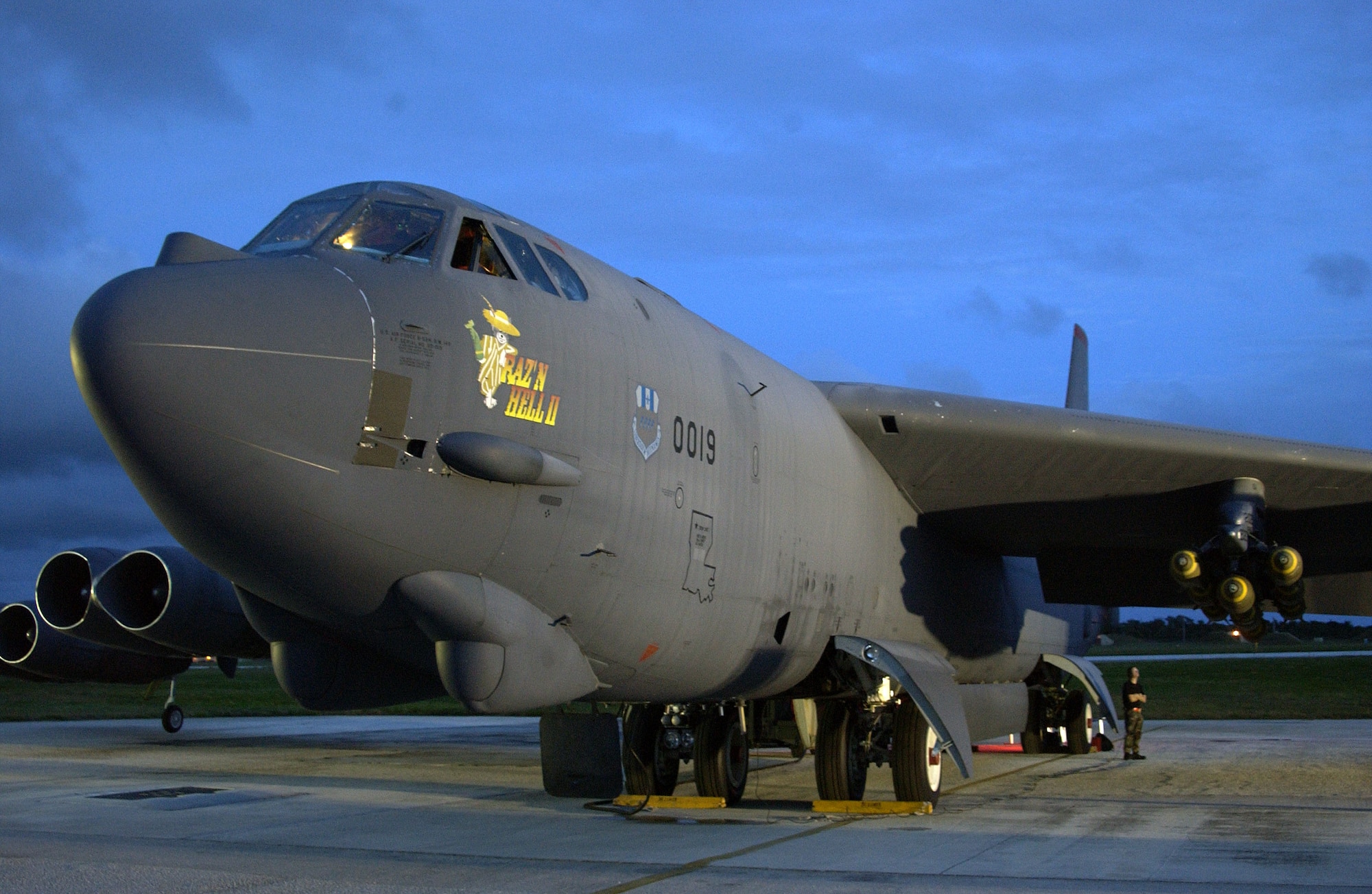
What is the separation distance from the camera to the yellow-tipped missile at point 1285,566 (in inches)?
414

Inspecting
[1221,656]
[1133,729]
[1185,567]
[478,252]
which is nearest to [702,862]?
[478,252]

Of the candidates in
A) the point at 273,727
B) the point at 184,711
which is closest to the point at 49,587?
the point at 273,727

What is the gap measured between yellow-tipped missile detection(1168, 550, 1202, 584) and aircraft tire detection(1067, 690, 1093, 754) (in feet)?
27.7

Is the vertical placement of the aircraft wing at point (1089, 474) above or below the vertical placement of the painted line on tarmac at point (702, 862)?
above

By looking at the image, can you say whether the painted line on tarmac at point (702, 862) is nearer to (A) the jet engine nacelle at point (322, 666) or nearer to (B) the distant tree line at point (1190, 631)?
(A) the jet engine nacelle at point (322, 666)

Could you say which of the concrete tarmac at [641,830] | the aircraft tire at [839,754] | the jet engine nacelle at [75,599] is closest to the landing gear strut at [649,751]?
the concrete tarmac at [641,830]

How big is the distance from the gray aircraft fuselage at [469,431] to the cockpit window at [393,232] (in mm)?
81

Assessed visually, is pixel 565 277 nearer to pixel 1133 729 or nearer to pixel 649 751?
pixel 649 751

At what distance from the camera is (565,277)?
26.5ft

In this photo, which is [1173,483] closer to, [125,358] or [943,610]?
[943,610]

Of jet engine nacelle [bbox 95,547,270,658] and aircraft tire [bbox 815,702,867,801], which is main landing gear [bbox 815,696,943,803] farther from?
jet engine nacelle [bbox 95,547,270,658]

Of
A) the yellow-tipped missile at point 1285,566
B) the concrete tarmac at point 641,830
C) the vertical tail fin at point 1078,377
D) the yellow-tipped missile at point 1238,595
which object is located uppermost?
the vertical tail fin at point 1078,377

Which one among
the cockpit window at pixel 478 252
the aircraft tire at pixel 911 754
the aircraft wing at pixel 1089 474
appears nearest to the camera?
the cockpit window at pixel 478 252

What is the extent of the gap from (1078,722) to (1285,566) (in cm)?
886
